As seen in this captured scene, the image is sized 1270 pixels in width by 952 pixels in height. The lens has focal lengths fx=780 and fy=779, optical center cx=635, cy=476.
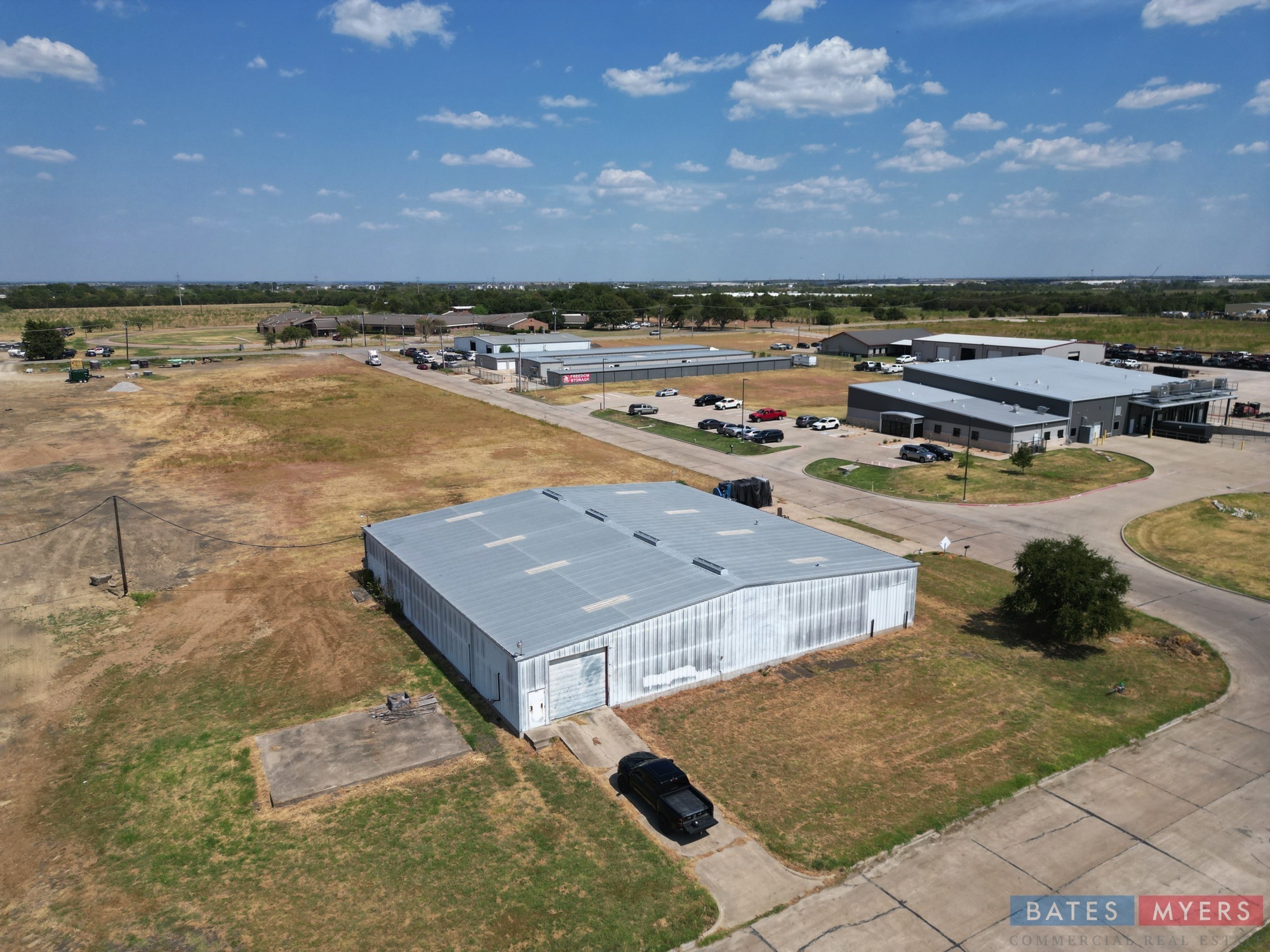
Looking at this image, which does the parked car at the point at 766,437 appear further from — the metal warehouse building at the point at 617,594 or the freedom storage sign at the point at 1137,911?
the freedom storage sign at the point at 1137,911

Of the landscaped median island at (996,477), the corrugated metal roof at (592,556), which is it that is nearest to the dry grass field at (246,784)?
the corrugated metal roof at (592,556)

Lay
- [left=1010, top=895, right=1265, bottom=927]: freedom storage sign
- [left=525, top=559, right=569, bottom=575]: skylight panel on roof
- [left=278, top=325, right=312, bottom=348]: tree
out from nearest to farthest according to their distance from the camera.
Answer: [left=1010, top=895, right=1265, bottom=927]: freedom storage sign, [left=525, top=559, right=569, bottom=575]: skylight panel on roof, [left=278, top=325, right=312, bottom=348]: tree

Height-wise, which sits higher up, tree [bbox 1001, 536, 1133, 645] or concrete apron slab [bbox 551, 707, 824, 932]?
tree [bbox 1001, 536, 1133, 645]

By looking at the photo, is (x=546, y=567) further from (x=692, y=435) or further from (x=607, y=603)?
(x=692, y=435)

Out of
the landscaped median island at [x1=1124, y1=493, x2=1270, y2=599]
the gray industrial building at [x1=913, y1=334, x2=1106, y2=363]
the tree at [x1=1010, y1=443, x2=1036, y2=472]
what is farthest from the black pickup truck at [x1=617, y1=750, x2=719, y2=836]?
the gray industrial building at [x1=913, y1=334, x2=1106, y2=363]

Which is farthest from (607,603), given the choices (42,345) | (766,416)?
(42,345)

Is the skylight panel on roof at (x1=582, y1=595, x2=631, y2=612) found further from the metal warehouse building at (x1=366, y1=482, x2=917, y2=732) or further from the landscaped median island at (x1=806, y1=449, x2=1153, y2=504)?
the landscaped median island at (x1=806, y1=449, x2=1153, y2=504)
